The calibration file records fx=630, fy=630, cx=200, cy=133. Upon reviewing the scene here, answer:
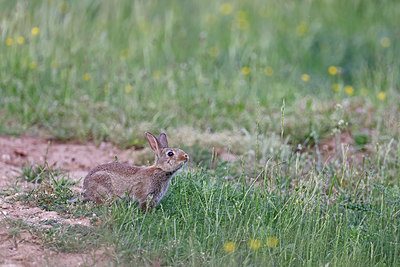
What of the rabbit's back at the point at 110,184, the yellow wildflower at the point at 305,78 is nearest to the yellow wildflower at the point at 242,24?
the yellow wildflower at the point at 305,78

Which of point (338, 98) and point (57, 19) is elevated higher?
point (57, 19)

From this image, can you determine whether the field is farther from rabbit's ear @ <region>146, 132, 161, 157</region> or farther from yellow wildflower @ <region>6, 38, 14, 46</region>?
rabbit's ear @ <region>146, 132, 161, 157</region>

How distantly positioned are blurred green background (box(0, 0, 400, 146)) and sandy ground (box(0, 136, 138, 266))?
27cm

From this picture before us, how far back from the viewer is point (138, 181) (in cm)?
Answer: 514

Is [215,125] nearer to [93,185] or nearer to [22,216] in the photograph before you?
[93,185]

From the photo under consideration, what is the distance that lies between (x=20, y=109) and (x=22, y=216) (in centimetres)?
338

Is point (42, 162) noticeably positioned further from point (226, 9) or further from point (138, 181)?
point (226, 9)

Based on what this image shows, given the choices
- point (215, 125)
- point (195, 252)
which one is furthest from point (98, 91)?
point (195, 252)

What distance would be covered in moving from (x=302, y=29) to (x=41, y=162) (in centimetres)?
556

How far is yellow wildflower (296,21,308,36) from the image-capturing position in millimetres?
10539

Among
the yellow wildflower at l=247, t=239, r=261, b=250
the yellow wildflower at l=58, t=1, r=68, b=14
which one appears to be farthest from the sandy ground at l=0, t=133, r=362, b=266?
the yellow wildflower at l=58, t=1, r=68, b=14

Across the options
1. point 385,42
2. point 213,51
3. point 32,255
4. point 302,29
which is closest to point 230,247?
point 32,255

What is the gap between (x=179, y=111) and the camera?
8.10 metres

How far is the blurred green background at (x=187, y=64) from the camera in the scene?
7.90 metres
